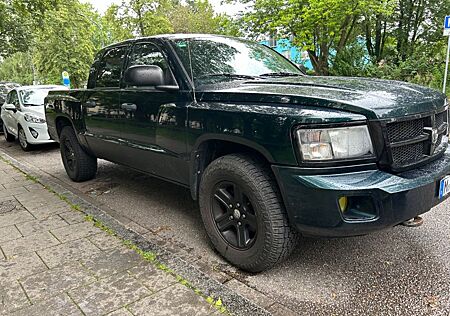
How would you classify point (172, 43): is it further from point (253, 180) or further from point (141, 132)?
point (253, 180)

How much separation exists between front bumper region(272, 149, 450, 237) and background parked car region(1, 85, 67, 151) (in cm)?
644

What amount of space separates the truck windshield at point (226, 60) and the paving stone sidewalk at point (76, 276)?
1.62 meters

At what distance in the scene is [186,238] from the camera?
331 cm

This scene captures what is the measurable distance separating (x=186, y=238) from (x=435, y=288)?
2.01 m

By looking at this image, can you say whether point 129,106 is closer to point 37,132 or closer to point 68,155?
point 68,155

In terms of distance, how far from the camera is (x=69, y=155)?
17.5 feet

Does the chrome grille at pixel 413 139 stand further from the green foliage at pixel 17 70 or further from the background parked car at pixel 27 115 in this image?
the green foliage at pixel 17 70

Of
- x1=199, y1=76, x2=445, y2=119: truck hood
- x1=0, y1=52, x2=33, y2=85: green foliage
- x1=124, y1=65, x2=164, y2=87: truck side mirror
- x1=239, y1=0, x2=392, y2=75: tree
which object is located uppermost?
x1=0, y1=52, x2=33, y2=85: green foliage

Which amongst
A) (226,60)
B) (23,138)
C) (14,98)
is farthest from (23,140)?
(226,60)

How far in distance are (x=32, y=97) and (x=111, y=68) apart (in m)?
5.28

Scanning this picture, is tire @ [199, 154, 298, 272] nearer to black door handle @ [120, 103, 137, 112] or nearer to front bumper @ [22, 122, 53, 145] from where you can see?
black door handle @ [120, 103, 137, 112]

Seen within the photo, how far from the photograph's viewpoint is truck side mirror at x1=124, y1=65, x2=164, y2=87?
300cm

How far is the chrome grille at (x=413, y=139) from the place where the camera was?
216 centimetres

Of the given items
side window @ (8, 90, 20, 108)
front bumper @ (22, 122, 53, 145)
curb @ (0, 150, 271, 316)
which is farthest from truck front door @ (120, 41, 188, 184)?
side window @ (8, 90, 20, 108)
